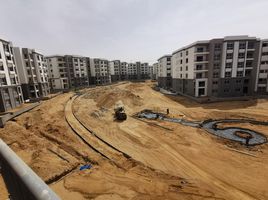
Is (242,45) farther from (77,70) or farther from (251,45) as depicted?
(77,70)

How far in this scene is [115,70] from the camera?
12069 cm

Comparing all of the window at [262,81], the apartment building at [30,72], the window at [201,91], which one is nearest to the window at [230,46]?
the window at [262,81]

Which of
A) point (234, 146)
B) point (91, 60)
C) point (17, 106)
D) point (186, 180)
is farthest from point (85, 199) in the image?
point (91, 60)

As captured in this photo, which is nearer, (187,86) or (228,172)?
(228,172)

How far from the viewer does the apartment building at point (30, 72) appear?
47.4 m

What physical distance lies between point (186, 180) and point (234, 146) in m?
9.05

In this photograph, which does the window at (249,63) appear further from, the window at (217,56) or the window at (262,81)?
the window at (217,56)

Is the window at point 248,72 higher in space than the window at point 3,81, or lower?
lower

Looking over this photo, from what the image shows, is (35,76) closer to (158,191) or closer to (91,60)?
(91,60)

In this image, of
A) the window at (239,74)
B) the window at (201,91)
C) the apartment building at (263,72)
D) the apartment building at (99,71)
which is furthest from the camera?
the apartment building at (99,71)

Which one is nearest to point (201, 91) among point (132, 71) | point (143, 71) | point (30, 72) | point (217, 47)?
point (217, 47)

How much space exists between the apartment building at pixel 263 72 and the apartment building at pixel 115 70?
93.3m

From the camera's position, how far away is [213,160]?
14.5 metres

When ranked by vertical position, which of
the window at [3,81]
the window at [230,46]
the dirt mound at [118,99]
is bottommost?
the dirt mound at [118,99]
